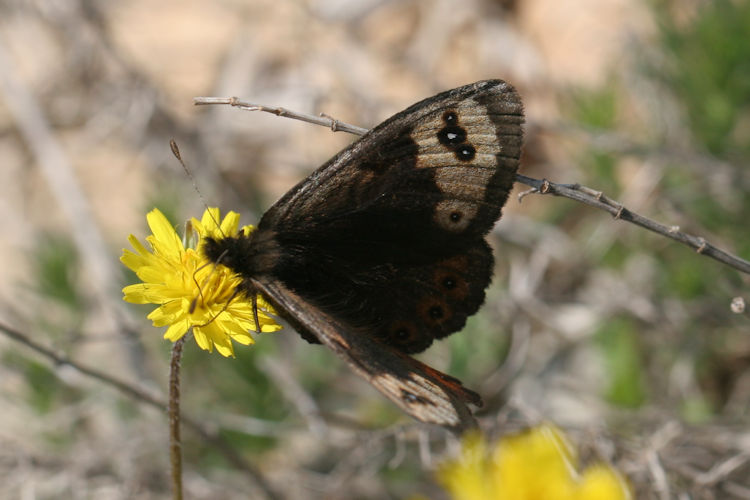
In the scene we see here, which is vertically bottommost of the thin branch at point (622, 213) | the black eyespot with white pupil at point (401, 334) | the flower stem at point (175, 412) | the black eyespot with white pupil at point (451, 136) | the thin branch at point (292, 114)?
the flower stem at point (175, 412)

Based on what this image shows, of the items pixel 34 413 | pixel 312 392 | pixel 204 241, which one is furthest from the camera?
pixel 312 392

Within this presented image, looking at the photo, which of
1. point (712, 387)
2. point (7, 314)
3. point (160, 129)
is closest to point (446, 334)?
point (712, 387)

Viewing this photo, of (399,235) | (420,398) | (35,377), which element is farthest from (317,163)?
(420,398)

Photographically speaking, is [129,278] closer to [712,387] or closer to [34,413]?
[34,413]

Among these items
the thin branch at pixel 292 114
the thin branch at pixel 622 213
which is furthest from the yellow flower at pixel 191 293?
the thin branch at pixel 622 213

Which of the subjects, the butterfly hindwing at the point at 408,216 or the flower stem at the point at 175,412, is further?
the butterfly hindwing at the point at 408,216

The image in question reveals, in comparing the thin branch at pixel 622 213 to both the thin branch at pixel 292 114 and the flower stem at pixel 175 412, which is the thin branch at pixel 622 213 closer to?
the thin branch at pixel 292 114

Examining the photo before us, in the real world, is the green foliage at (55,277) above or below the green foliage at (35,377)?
above

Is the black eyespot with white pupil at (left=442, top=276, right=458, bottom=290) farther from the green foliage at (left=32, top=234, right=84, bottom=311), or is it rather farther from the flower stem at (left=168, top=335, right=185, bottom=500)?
the green foliage at (left=32, top=234, right=84, bottom=311)
